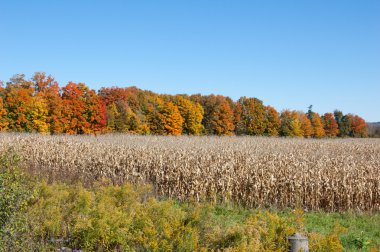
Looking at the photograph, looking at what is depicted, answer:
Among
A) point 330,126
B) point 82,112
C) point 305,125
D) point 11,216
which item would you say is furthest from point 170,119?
point 11,216

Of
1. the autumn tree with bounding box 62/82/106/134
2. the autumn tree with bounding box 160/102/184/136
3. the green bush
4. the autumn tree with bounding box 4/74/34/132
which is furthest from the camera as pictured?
the autumn tree with bounding box 160/102/184/136

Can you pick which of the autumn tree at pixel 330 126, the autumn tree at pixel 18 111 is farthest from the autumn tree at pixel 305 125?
the autumn tree at pixel 18 111

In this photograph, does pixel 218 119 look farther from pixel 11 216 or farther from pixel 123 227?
pixel 11 216

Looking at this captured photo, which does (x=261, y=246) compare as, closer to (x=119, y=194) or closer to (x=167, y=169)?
(x=119, y=194)

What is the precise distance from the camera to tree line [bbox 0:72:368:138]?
A: 156 ft

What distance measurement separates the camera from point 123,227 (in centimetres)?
654

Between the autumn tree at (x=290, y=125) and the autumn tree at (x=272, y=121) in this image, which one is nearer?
the autumn tree at (x=272, y=121)

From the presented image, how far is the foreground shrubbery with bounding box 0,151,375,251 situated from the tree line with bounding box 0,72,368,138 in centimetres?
4191

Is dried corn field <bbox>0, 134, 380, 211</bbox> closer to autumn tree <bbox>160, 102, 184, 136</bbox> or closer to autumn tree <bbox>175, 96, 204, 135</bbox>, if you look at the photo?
autumn tree <bbox>160, 102, 184, 136</bbox>

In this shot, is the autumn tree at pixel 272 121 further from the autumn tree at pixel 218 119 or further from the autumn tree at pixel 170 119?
the autumn tree at pixel 170 119

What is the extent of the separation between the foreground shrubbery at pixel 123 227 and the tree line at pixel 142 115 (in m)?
41.9

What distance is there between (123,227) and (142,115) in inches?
2111

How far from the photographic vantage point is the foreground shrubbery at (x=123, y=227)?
17.6 ft

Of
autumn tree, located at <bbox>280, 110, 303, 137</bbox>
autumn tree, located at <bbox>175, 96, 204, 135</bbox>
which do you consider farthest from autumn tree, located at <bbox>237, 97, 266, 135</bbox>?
autumn tree, located at <bbox>175, 96, 204, 135</bbox>
